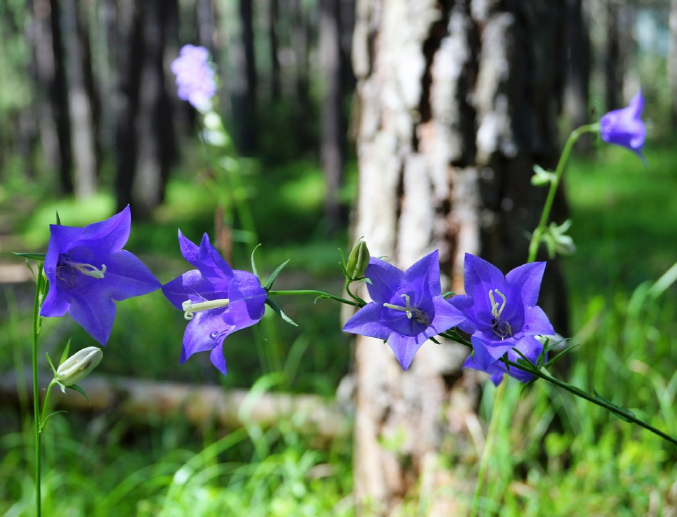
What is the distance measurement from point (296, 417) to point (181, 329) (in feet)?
7.32

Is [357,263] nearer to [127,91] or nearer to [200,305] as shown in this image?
[200,305]

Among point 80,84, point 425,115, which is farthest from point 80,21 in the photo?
point 425,115

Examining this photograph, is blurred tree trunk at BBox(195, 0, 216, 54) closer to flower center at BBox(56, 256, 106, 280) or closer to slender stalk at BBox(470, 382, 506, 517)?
slender stalk at BBox(470, 382, 506, 517)

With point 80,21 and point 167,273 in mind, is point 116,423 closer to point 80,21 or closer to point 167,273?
point 167,273

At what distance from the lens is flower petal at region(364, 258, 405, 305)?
0.64 m

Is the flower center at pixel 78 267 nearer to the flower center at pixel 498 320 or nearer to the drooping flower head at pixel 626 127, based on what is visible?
the flower center at pixel 498 320

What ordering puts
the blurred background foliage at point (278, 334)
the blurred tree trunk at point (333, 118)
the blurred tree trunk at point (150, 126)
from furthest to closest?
the blurred tree trunk at point (150, 126) → the blurred tree trunk at point (333, 118) → the blurred background foliage at point (278, 334)

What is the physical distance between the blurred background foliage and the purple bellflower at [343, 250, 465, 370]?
0.43 ft

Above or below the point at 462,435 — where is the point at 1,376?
below

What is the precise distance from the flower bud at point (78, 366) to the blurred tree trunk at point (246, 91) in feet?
50.8

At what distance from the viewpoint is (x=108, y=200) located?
1287 cm

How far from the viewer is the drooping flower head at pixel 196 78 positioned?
2.09m

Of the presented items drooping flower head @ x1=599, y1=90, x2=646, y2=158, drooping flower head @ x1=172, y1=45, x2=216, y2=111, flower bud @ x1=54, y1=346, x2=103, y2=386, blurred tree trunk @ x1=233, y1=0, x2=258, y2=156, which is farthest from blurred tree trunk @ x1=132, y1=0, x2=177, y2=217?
flower bud @ x1=54, y1=346, x2=103, y2=386

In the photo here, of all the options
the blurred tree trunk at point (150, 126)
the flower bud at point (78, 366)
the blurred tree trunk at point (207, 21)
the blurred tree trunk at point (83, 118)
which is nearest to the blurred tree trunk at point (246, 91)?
the blurred tree trunk at point (207, 21)
